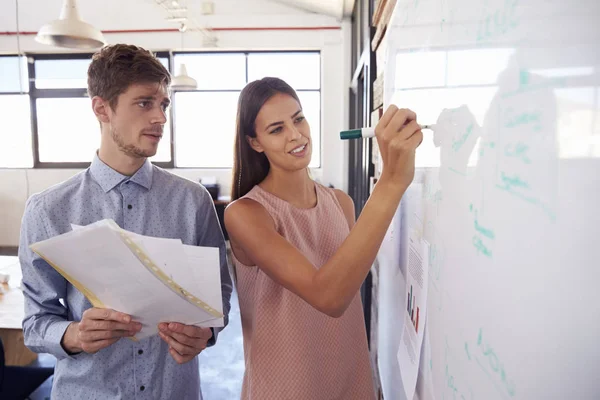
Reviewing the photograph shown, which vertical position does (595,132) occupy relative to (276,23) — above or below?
below

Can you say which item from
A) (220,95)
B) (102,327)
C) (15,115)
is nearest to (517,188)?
(102,327)

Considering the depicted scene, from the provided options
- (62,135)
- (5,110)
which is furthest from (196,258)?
(5,110)

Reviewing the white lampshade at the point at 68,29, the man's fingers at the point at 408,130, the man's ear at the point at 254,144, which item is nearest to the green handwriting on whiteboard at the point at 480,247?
the man's fingers at the point at 408,130

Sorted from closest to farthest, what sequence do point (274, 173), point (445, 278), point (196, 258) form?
point (445, 278) < point (196, 258) < point (274, 173)

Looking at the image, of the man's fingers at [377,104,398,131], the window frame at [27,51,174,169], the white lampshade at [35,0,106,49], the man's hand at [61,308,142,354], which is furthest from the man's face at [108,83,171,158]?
the window frame at [27,51,174,169]

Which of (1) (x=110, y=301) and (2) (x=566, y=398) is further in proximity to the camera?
(1) (x=110, y=301)

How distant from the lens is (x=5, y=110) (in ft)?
21.4

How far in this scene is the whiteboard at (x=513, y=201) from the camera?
32cm

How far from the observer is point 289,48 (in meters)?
6.15

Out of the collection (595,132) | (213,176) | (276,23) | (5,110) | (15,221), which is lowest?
(15,221)

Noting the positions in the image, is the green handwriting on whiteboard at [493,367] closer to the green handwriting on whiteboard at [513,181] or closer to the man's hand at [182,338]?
the green handwriting on whiteboard at [513,181]

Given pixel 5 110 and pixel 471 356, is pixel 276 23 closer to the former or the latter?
pixel 5 110

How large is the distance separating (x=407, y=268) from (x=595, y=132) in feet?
2.33

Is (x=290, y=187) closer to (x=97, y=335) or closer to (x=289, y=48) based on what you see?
(x=97, y=335)
